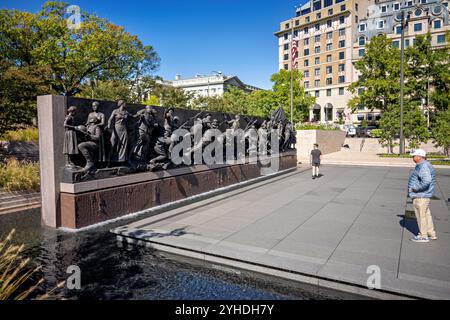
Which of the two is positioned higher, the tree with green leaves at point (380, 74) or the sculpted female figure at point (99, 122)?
the tree with green leaves at point (380, 74)

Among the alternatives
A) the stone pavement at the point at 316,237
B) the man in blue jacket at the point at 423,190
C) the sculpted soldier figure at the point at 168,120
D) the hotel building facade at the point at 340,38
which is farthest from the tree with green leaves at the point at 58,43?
the hotel building facade at the point at 340,38

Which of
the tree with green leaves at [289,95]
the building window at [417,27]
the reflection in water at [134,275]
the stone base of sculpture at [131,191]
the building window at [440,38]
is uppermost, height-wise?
the building window at [417,27]

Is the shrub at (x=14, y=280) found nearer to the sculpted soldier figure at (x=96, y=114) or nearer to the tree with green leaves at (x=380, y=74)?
the sculpted soldier figure at (x=96, y=114)

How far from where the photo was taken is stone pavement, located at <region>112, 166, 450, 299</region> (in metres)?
4.96

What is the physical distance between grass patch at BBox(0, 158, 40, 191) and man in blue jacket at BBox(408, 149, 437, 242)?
438 inches

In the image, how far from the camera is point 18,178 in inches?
403

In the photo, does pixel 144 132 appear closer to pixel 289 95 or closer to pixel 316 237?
pixel 316 237

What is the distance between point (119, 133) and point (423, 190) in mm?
7450

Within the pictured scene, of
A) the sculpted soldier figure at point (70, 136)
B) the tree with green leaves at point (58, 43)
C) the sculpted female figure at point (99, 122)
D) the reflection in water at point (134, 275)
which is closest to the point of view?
the reflection in water at point (134, 275)

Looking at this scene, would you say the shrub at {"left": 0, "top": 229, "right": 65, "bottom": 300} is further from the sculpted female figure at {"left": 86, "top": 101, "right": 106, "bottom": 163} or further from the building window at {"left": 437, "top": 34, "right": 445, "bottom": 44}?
the building window at {"left": 437, "top": 34, "right": 445, "bottom": 44}

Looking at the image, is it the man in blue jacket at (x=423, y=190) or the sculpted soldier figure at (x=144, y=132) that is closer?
the man in blue jacket at (x=423, y=190)

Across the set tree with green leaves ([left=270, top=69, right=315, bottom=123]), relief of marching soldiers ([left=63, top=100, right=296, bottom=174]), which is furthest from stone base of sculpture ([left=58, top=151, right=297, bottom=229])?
tree with green leaves ([left=270, top=69, right=315, bottom=123])

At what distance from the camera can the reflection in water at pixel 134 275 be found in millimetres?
4645
